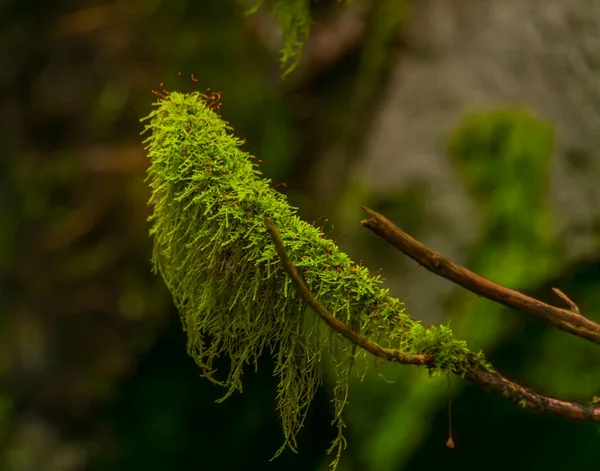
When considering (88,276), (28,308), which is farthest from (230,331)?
(28,308)

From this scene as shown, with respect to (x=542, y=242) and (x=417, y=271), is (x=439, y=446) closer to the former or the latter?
(x=417, y=271)

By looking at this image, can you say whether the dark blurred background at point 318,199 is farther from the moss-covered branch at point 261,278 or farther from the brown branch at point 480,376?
the brown branch at point 480,376

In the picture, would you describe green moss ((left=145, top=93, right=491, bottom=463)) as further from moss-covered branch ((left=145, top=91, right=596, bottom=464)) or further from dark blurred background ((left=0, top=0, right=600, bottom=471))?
dark blurred background ((left=0, top=0, right=600, bottom=471))

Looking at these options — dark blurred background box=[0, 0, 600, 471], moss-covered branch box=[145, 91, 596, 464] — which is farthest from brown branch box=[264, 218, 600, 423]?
dark blurred background box=[0, 0, 600, 471]

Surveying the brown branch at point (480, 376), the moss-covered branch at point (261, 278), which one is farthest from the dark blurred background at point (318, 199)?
the brown branch at point (480, 376)

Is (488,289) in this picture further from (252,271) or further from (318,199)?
(318,199)

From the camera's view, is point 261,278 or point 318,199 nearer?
point 261,278

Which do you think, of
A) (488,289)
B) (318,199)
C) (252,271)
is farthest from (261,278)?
(318,199)
